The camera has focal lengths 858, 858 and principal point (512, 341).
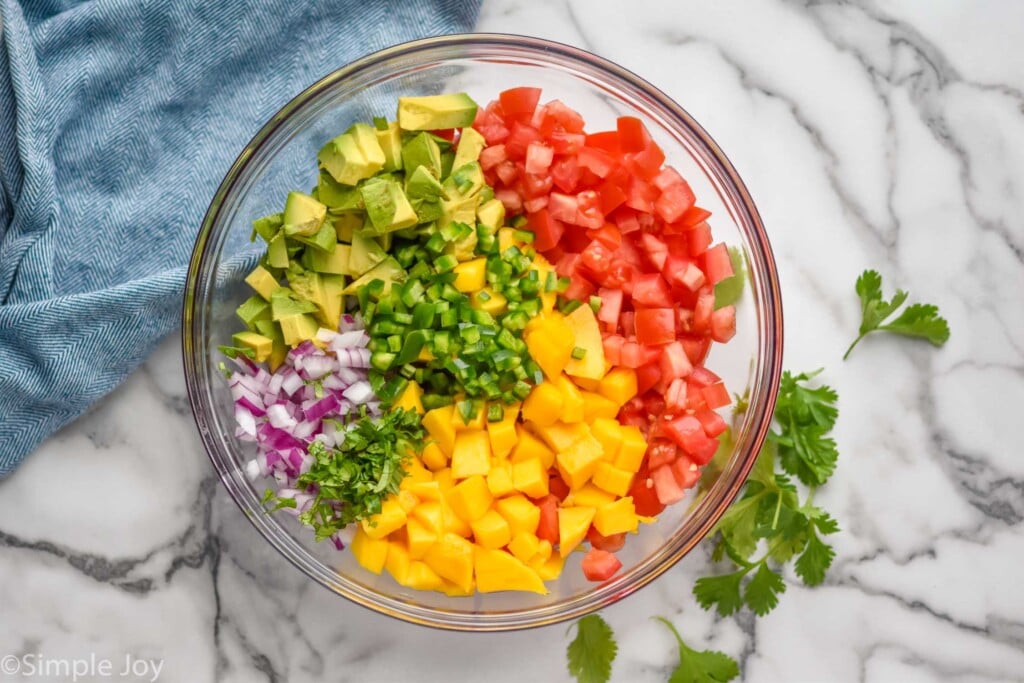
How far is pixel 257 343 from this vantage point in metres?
1.75

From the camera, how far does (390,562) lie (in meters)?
1.78

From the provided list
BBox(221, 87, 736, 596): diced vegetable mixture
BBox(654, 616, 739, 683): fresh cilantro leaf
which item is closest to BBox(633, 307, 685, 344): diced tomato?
BBox(221, 87, 736, 596): diced vegetable mixture

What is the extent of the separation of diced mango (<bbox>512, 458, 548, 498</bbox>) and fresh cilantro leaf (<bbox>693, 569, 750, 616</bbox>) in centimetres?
56

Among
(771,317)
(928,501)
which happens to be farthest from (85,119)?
(928,501)

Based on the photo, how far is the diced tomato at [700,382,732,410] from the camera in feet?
5.95

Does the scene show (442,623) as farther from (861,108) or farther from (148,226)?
(861,108)

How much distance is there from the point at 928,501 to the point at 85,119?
220 cm

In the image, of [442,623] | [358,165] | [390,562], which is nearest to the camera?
[358,165]

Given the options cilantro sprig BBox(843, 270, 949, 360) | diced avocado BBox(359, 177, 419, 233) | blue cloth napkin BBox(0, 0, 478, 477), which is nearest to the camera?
diced avocado BBox(359, 177, 419, 233)

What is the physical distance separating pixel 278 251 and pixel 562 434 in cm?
67

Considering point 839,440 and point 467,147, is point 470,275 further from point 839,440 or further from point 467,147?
point 839,440

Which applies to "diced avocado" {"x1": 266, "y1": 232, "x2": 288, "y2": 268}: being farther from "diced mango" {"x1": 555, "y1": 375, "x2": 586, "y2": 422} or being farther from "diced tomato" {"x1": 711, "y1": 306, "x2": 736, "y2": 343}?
"diced tomato" {"x1": 711, "y1": 306, "x2": 736, "y2": 343}

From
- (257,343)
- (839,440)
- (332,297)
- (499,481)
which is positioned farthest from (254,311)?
(839,440)

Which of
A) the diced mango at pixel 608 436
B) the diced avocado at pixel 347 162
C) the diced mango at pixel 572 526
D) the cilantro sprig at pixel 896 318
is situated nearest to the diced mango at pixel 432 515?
the diced mango at pixel 572 526
